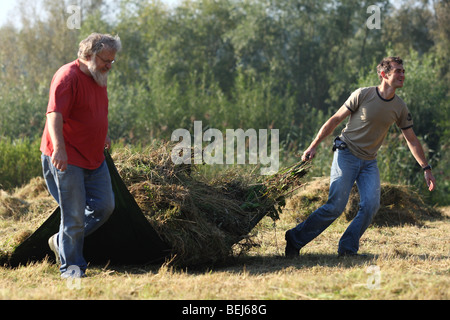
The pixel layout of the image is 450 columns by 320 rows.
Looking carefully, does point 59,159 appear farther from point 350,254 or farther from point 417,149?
point 417,149

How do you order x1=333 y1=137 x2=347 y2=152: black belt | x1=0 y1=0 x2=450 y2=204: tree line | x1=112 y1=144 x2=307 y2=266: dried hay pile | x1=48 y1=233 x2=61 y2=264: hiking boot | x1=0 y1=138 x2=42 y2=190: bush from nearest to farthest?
1. x1=48 y1=233 x2=61 y2=264: hiking boot
2. x1=112 y1=144 x2=307 y2=266: dried hay pile
3. x1=333 y1=137 x2=347 y2=152: black belt
4. x1=0 y1=138 x2=42 y2=190: bush
5. x1=0 y1=0 x2=450 y2=204: tree line

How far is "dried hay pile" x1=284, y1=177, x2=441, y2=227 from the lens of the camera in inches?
287

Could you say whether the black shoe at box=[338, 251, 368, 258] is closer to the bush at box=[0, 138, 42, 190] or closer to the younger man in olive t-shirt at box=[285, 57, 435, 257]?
the younger man in olive t-shirt at box=[285, 57, 435, 257]

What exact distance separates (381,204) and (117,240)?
13.7ft

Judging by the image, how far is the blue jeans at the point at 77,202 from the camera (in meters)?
4.05

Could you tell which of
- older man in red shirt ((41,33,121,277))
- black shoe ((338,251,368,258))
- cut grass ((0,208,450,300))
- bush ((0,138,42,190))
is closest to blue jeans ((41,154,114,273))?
older man in red shirt ((41,33,121,277))

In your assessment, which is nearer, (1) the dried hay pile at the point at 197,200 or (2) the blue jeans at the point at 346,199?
(1) the dried hay pile at the point at 197,200

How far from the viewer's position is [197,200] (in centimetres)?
480

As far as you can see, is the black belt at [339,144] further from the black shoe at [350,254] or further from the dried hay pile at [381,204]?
the dried hay pile at [381,204]

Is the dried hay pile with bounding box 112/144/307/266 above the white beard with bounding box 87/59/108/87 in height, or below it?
below

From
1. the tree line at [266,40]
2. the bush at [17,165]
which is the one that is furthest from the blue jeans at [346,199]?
the tree line at [266,40]

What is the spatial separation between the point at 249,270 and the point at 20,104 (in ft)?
36.1

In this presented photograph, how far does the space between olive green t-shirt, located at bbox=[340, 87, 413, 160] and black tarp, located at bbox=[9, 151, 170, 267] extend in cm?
193
